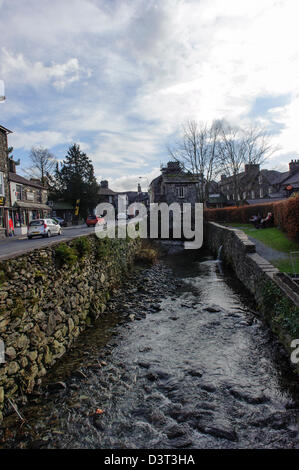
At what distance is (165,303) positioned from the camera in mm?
11219

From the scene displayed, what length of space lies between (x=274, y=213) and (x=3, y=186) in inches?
921

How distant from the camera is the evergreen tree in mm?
56125

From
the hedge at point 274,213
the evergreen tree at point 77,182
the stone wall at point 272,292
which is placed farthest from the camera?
the evergreen tree at point 77,182

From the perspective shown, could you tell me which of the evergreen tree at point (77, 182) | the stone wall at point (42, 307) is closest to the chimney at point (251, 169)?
the evergreen tree at point (77, 182)

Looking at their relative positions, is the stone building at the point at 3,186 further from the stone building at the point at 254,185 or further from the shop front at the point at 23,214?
the stone building at the point at 254,185

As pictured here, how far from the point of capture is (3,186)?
26047 millimetres

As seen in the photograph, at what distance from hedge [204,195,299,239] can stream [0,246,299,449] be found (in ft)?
19.9

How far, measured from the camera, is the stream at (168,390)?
453 centimetres

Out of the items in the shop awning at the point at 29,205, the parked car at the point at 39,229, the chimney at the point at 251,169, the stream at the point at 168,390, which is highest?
the chimney at the point at 251,169

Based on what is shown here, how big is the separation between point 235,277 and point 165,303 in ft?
16.3

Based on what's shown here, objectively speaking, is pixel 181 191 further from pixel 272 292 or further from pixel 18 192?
pixel 272 292

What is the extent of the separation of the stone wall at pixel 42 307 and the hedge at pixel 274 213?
9.57 m

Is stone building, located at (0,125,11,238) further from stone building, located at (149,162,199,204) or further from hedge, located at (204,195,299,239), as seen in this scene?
stone building, located at (149,162,199,204)
